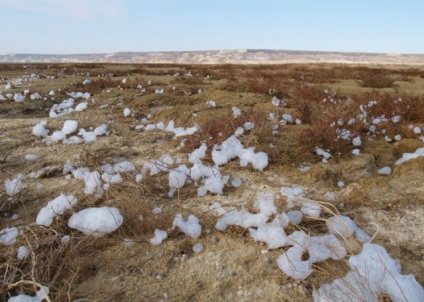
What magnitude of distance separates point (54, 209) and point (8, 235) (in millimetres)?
347

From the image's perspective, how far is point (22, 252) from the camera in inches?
84.9

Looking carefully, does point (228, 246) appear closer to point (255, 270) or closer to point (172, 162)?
point (255, 270)

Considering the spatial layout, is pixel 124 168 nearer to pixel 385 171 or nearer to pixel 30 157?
pixel 30 157

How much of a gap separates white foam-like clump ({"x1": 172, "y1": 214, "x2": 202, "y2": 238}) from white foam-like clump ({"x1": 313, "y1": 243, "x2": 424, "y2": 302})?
0.94 m

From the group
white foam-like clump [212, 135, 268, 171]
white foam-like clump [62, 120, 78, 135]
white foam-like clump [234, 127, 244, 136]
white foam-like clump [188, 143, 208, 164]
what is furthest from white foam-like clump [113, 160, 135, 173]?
white foam-like clump [62, 120, 78, 135]

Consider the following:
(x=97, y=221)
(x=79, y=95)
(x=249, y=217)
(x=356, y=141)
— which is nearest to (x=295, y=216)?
(x=249, y=217)

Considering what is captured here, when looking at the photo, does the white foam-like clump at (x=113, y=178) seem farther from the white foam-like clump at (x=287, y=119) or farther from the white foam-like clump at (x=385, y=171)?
the white foam-like clump at (x=287, y=119)

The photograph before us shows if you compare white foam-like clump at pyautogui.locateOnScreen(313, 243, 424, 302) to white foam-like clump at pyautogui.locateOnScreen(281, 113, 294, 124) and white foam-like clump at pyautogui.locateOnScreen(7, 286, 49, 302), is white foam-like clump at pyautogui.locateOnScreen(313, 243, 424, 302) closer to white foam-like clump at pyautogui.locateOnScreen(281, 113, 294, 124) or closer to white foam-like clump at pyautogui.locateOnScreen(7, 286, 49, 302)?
white foam-like clump at pyautogui.locateOnScreen(7, 286, 49, 302)

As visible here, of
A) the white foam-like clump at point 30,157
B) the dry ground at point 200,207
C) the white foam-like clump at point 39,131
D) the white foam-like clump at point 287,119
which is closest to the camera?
the dry ground at point 200,207

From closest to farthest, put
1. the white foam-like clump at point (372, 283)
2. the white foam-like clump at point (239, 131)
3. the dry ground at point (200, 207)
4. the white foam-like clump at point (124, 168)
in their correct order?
the white foam-like clump at point (372, 283), the dry ground at point (200, 207), the white foam-like clump at point (124, 168), the white foam-like clump at point (239, 131)

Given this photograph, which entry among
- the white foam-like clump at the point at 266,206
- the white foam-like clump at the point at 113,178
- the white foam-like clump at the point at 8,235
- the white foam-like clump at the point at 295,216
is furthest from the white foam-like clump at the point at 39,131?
the white foam-like clump at the point at 295,216

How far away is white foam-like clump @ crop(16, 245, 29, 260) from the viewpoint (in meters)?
2.12

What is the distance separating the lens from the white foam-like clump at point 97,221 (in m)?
2.41

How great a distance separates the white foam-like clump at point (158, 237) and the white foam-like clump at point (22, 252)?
0.82 m
